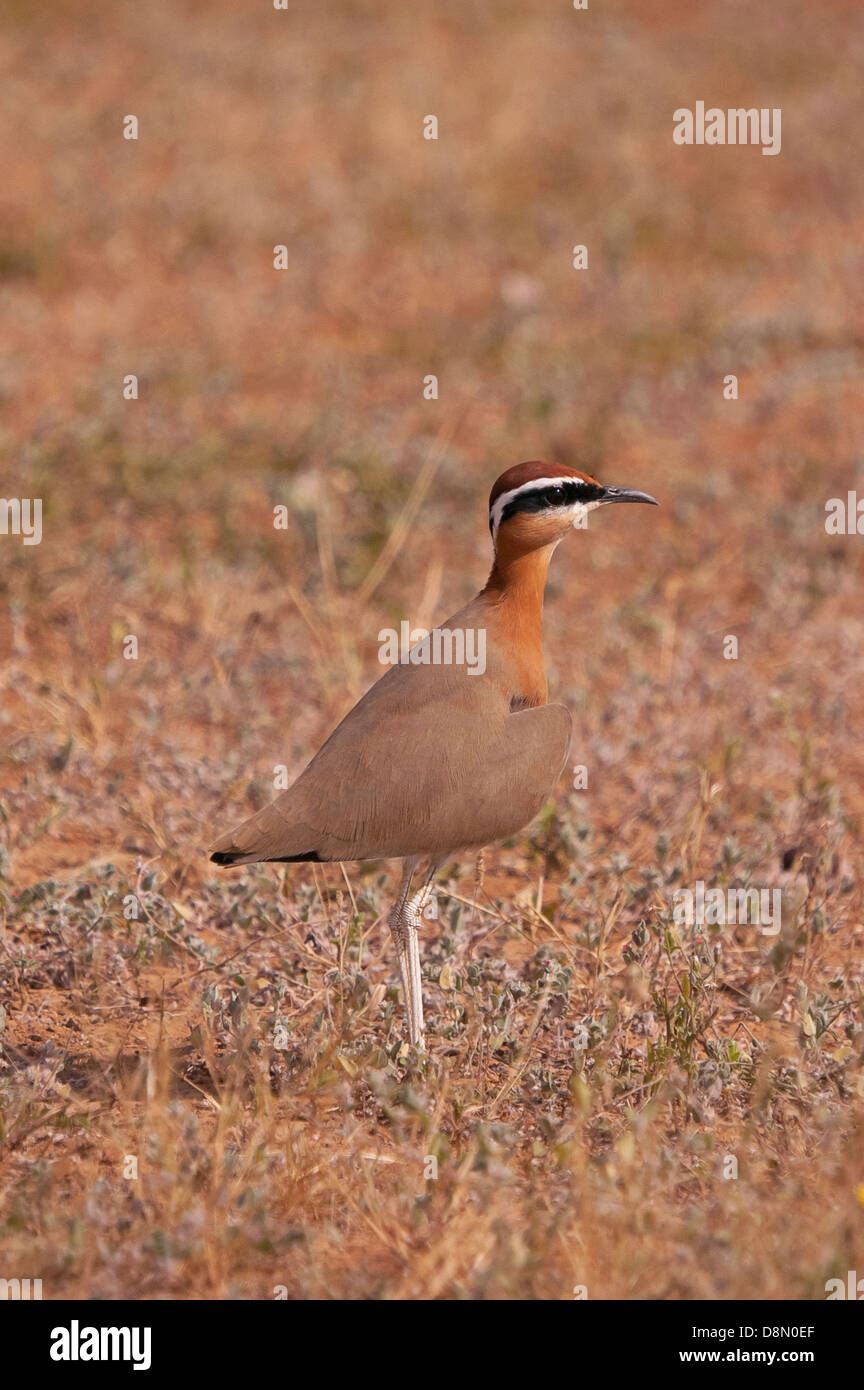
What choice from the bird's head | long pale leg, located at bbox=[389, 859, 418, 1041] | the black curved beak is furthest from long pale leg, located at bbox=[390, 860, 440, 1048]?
the black curved beak

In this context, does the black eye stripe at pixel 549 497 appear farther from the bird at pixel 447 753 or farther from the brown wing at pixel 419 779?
the brown wing at pixel 419 779

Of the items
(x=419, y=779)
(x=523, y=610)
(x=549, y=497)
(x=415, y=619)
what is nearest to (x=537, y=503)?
(x=549, y=497)

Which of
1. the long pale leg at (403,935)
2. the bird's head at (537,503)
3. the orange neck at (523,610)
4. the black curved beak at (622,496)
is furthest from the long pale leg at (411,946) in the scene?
the black curved beak at (622,496)

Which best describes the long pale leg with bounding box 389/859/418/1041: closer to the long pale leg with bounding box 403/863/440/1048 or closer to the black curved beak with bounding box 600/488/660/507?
the long pale leg with bounding box 403/863/440/1048

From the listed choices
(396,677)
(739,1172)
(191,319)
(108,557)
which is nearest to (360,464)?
(108,557)

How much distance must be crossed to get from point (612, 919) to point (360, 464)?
407 centimetres

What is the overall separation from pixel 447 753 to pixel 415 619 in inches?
108

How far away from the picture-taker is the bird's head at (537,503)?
4.76 meters

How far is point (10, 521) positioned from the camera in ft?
25.0

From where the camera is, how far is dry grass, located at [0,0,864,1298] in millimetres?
3922

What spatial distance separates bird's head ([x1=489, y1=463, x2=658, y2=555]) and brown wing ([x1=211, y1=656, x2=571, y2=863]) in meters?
0.48

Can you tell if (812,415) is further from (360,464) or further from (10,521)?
(10,521)

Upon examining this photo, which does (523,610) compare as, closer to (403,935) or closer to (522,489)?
(522,489)
